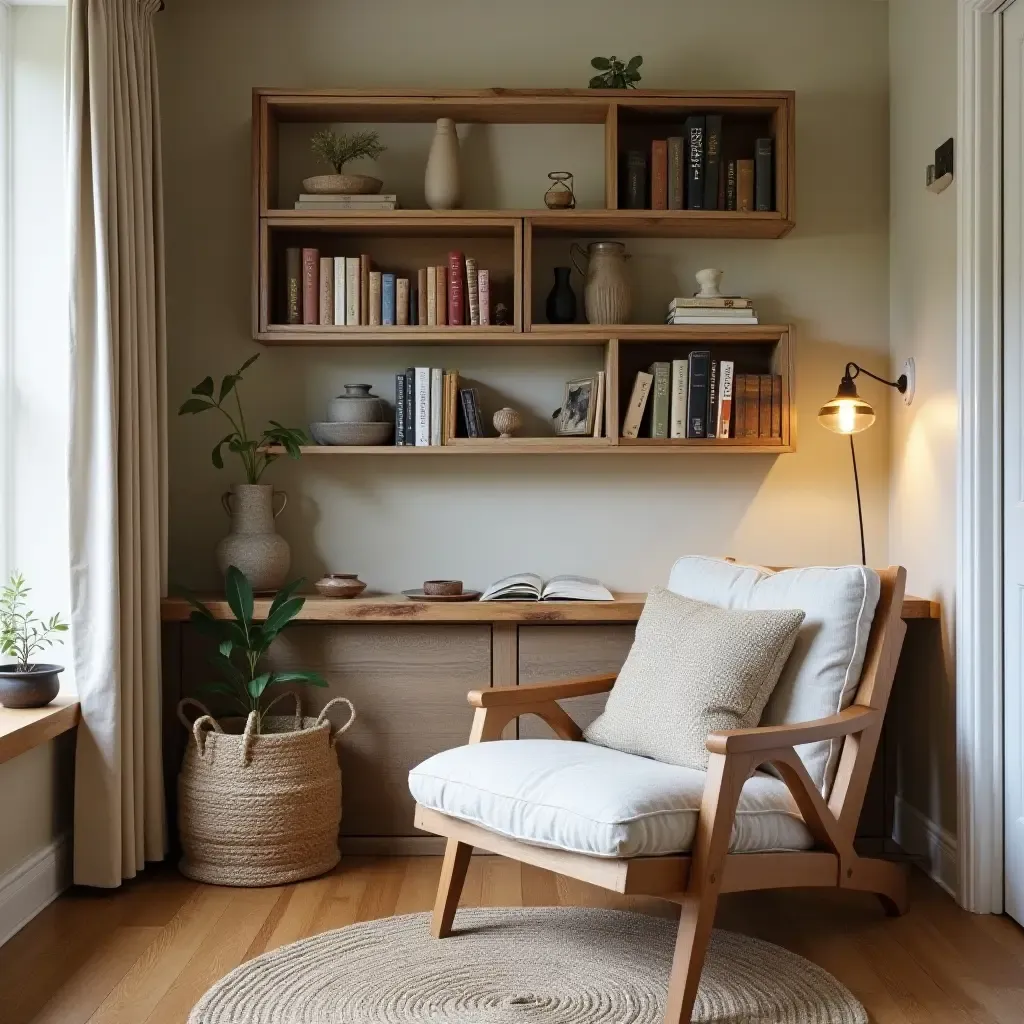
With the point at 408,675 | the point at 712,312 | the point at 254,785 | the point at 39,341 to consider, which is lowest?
the point at 254,785

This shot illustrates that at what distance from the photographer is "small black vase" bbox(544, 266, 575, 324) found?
3.48m

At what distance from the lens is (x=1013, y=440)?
109 inches

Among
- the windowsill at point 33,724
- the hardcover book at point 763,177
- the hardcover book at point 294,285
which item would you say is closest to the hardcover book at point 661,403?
the hardcover book at point 763,177

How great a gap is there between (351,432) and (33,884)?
144cm

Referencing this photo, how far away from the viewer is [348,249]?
3592 mm

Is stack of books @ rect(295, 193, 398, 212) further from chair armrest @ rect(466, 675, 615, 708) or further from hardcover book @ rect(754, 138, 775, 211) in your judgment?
chair armrest @ rect(466, 675, 615, 708)

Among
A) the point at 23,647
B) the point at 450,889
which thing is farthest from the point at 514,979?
the point at 23,647

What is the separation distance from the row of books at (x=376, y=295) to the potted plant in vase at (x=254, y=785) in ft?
2.67

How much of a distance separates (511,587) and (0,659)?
1.35 metres

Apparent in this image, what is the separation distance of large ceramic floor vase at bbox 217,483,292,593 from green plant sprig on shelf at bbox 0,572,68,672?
20.3 inches

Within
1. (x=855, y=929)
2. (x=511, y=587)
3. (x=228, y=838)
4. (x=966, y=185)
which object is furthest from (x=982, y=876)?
(x=228, y=838)

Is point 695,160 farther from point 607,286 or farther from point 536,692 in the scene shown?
point 536,692

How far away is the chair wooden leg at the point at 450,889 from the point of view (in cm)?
258

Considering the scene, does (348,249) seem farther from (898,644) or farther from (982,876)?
(982,876)
